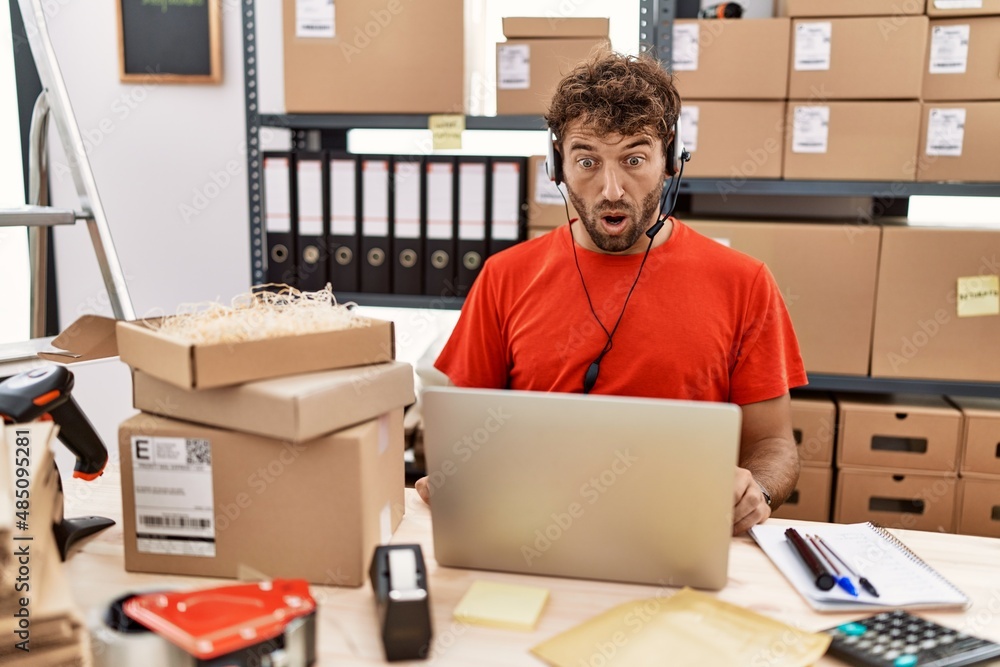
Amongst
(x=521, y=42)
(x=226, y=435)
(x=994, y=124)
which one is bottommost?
(x=226, y=435)

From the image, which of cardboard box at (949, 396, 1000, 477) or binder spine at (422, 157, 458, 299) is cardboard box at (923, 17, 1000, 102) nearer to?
cardboard box at (949, 396, 1000, 477)

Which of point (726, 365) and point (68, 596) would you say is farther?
point (726, 365)

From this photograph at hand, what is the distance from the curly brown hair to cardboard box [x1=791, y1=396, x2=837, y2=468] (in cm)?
92

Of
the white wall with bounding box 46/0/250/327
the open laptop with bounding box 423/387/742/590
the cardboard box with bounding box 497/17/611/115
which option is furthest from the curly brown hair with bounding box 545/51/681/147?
the white wall with bounding box 46/0/250/327

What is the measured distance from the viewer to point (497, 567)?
3.09 ft

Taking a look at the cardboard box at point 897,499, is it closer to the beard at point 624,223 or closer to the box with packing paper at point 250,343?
the beard at point 624,223

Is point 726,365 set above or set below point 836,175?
below

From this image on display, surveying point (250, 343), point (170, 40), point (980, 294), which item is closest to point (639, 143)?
point (250, 343)

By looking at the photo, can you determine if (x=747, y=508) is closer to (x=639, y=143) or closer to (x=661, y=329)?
(x=661, y=329)

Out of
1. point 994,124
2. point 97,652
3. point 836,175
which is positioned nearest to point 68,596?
point 97,652

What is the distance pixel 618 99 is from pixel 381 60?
0.84 meters

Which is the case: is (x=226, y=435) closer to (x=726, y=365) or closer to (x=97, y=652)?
(x=97, y=652)

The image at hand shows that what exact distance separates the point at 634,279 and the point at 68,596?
3.35 ft

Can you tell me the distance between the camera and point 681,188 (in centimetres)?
203
